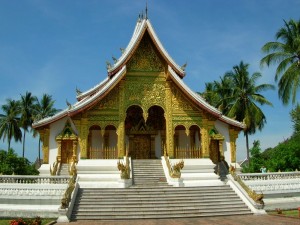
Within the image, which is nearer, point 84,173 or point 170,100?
point 84,173

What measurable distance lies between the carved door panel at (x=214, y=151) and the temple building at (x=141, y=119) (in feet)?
0.62

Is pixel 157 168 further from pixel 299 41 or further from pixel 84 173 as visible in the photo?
pixel 299 41

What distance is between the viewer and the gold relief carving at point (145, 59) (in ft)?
58.0

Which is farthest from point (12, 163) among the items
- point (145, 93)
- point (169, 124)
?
point (169, 124)

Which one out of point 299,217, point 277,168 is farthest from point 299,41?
point 299,217

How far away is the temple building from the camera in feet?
54.4

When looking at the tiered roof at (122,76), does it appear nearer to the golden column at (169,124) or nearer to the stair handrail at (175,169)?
the golden column at (169,124)

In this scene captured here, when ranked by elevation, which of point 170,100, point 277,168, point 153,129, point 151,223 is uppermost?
point 170,100

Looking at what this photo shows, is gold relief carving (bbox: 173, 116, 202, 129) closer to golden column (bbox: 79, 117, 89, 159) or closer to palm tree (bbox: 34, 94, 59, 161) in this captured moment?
golden column (bbox: 79, 117, 89, 159)

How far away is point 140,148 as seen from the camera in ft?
62.2

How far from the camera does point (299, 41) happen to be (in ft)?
58.9

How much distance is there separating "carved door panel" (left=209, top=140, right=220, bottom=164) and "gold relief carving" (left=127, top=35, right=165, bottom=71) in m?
5.54

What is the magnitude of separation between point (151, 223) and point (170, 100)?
8422 mm

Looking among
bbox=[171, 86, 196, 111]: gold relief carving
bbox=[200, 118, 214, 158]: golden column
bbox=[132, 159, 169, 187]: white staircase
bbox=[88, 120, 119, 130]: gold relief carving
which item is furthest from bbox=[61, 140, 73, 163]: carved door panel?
bbox=[200, 118, 214, 158]: golden column
